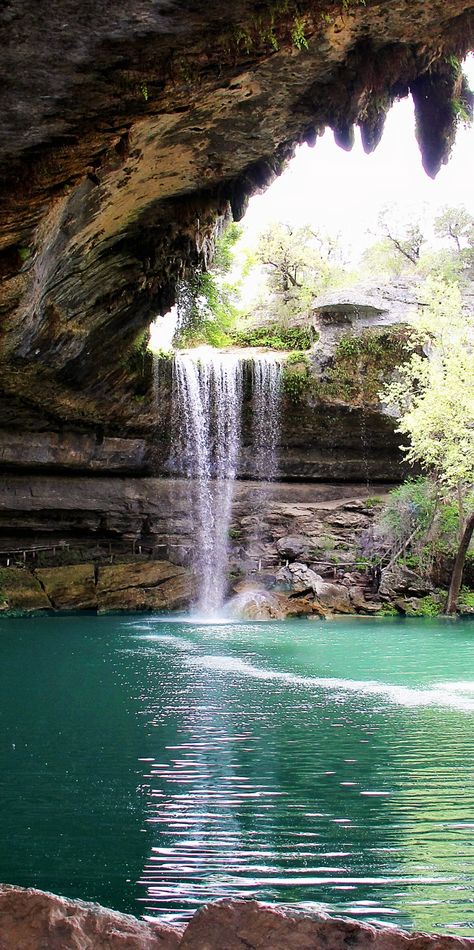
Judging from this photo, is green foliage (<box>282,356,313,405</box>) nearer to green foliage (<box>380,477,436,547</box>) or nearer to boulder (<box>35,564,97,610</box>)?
green foliage (<box>380,477,436,547</box>)

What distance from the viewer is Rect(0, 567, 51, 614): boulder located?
68.9 ft

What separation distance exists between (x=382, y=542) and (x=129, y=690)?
52.0ft

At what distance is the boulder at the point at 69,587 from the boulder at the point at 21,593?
21cm

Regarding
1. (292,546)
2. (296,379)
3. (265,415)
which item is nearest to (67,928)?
(292,546)

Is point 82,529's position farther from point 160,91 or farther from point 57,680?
point 160,91

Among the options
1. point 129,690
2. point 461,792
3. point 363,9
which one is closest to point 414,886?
point 461,792

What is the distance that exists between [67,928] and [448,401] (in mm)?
19013

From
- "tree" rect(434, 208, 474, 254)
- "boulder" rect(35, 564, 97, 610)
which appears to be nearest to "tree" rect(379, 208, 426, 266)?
"tree" rect(434, 208, 474, 254)

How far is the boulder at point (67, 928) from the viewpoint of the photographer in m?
1.87

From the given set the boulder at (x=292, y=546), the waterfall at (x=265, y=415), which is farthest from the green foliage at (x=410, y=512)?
the waterfall at (x=265, y=415)

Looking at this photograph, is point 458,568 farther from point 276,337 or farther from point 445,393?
point 276,337

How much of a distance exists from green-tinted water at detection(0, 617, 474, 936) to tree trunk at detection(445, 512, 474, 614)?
382 inches

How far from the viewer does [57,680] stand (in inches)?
367

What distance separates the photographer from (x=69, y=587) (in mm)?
21766
